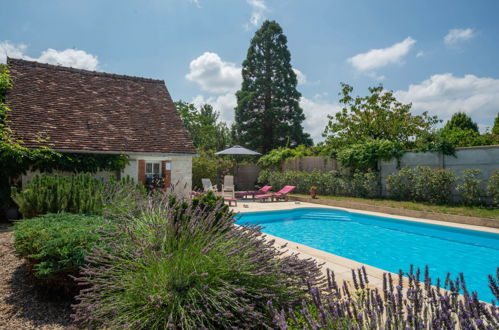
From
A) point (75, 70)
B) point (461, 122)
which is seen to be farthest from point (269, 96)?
point (75, 70)

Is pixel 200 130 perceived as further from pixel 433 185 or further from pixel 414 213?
pixel 414 213

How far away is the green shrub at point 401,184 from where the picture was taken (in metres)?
12.3

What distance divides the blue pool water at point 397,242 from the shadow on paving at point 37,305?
4.11m

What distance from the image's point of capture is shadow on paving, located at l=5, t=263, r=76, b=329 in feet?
9.52

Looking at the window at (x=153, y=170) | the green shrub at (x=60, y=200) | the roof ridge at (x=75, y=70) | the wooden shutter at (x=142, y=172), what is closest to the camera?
the green shrub at (x=60, y=200)

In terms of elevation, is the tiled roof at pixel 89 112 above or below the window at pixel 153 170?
above

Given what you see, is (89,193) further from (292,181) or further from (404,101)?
(404,101)

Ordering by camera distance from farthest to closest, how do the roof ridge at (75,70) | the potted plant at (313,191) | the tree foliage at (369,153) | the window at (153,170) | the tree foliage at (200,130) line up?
the tree foliage at (200,130) → the potted plant at (313,191) → the tree foliage at (369,153) → the roof ridge at (75,70) → the window at (153,170)

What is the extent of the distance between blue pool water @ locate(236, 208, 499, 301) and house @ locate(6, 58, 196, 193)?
14.3 feet

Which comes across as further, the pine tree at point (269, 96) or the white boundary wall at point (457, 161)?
the pine tree at point (269, 96)

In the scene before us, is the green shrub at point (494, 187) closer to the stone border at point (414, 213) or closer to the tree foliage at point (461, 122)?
the stone border at point (414, 213)

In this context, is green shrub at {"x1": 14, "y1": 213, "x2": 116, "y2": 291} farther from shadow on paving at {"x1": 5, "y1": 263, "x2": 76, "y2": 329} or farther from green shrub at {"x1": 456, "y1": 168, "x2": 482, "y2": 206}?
green shrub at {"x1": 456, "y1": 168, "x2": 482, "y2": 206}

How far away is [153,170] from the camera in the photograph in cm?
1219

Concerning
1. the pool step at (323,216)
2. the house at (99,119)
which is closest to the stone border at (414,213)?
the pool step at (323,216)
